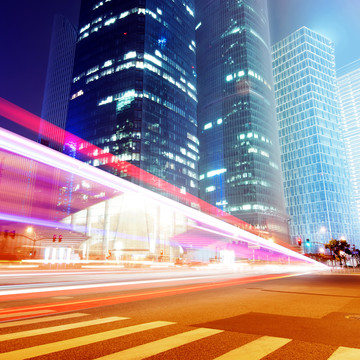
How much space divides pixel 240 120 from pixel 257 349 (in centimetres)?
14336

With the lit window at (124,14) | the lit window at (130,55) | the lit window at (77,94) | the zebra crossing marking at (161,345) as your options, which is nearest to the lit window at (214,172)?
the lit window at (130,55)

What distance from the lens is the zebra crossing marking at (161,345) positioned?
14.2 ft

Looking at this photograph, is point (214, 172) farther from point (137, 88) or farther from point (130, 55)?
point (130, 55)

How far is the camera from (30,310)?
27.2 ft

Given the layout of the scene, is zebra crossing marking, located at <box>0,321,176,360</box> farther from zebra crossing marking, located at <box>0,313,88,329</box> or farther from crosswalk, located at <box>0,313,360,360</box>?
zebra crossing marking, located at <box>0,313,88,329</box>

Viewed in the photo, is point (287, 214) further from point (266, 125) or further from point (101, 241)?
point (101, 241)

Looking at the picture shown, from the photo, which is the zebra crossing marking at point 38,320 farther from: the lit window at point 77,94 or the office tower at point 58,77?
the office tower at point 58,77

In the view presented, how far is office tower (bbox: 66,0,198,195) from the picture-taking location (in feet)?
332

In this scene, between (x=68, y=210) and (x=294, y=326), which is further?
(x=68, y=210)

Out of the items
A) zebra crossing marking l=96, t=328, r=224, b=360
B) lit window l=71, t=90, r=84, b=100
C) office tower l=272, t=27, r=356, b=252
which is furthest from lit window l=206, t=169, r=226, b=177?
zebra crossing marking l=96, t=328, r=224, b=360

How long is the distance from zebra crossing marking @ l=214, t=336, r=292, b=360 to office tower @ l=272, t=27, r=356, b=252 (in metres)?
146

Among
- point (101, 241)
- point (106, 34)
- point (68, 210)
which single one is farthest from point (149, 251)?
point (106, 34)

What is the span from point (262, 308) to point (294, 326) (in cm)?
263

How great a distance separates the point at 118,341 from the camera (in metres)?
5.11
